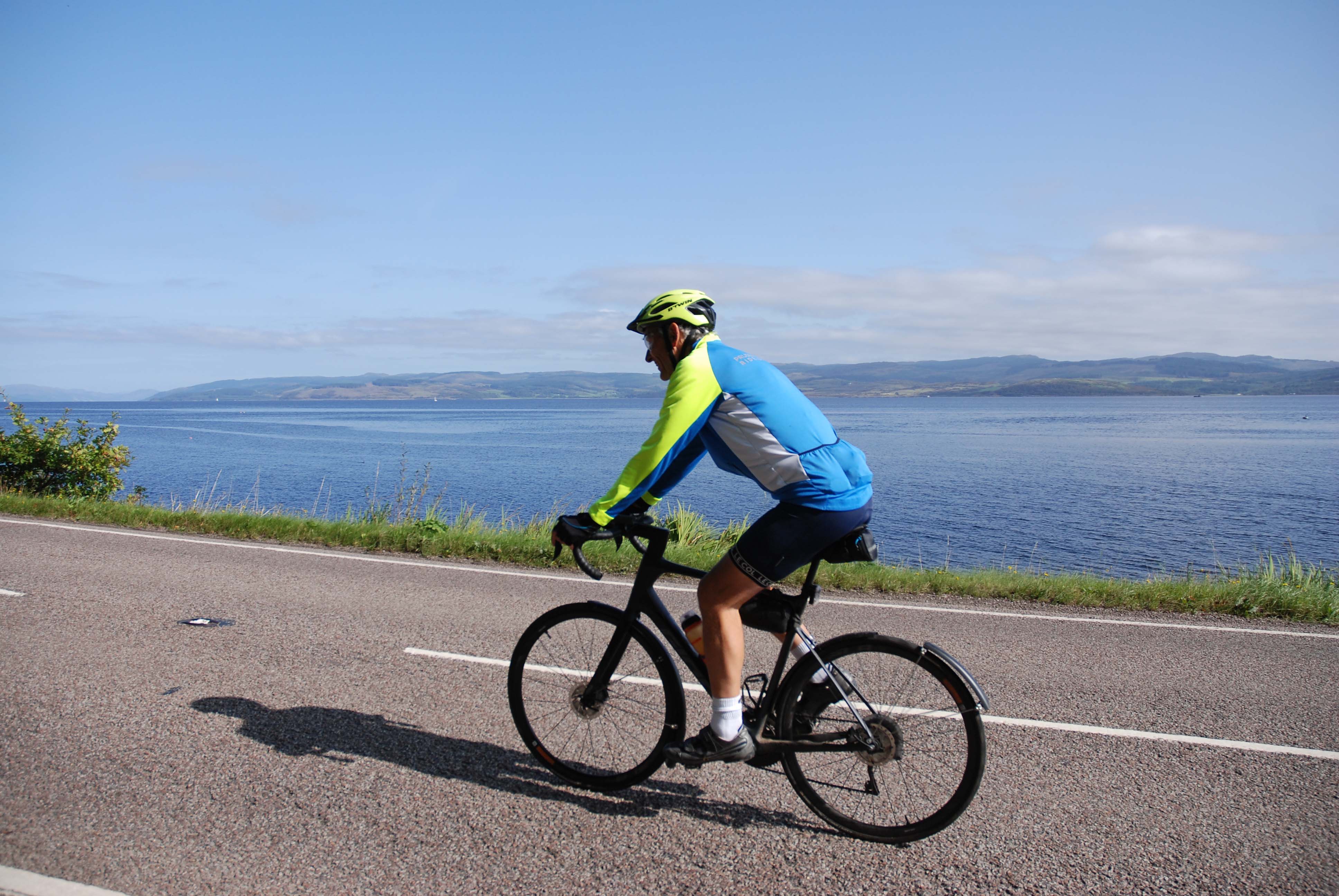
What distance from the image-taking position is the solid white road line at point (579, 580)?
6645mm

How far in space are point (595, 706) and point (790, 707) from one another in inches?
36.8

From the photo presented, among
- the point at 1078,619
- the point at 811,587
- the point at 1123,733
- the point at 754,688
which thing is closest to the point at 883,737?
the point at 754,688

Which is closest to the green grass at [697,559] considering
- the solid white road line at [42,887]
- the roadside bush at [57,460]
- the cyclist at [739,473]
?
the roadside bush at [57,460]

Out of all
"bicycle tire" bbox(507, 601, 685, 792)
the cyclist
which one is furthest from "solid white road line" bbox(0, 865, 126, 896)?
the cyclist

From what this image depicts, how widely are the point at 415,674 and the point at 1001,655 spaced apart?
156 inches

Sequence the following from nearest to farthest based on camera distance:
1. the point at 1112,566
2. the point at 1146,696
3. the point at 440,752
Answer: the point at 440,752 < the point at 1146,696 < the point at 1112,566

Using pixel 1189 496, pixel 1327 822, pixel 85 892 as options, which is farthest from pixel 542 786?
pixel 1189 496

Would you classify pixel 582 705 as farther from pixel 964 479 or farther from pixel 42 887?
pixel 964 479

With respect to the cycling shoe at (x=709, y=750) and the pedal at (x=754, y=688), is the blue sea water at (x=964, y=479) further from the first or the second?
the cycling shoe at (x=709, y=750)

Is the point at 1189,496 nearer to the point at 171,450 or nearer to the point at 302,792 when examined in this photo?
the point at 302,792

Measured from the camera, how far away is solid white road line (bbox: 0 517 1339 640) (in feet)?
21.8

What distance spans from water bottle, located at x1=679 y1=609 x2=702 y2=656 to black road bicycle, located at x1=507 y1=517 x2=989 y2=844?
25 mm

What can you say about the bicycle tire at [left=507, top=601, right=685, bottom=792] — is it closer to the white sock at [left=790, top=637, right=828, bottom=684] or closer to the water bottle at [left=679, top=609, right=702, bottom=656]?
the water bottle at [left=679, top=609, right=702, bottom=656]

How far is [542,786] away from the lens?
3729 millimetres
